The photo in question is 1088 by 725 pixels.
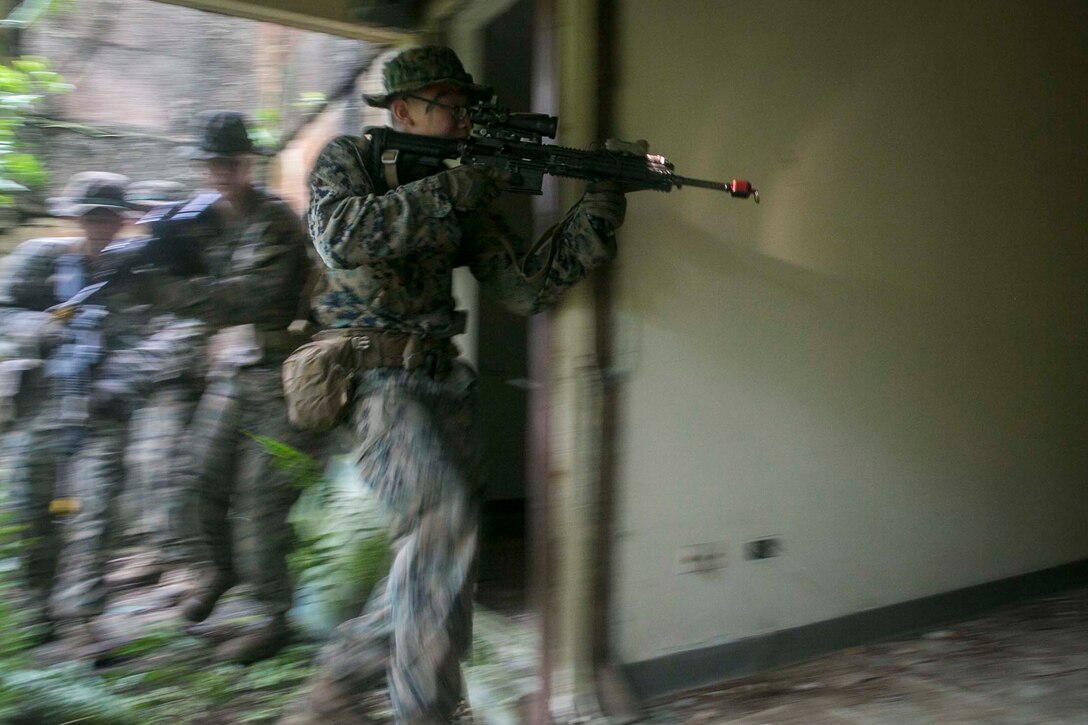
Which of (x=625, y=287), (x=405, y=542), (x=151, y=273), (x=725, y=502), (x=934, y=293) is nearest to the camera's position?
(x=405, y=542)

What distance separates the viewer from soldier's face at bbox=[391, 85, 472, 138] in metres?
2.59

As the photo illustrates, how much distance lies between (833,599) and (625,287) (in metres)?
1.39

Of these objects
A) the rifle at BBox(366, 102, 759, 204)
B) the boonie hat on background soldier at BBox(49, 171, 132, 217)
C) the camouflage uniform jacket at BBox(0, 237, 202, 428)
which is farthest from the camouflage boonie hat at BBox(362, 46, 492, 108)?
the boonie hat on background soldier at BBox(49, 171, 132, 217)

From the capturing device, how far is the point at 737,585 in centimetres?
280

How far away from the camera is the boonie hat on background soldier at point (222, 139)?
11.2ft

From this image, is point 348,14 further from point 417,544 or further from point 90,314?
point 417,544

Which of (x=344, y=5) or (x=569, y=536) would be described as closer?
(x=569, y=536)

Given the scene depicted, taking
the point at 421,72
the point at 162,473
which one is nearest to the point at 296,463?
the point at 162,473

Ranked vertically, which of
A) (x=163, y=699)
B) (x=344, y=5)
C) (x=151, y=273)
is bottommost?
(x=163, y=699)

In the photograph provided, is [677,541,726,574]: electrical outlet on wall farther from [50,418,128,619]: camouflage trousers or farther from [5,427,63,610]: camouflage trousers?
[5,427,63,610]: camouflage trousers

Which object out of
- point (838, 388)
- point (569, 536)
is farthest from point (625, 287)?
point (838, 388)

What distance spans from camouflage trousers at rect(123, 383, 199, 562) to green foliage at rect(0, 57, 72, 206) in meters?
1.07

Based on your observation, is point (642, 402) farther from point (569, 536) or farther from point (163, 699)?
point (163, 699)

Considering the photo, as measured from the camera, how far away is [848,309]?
306 cm
